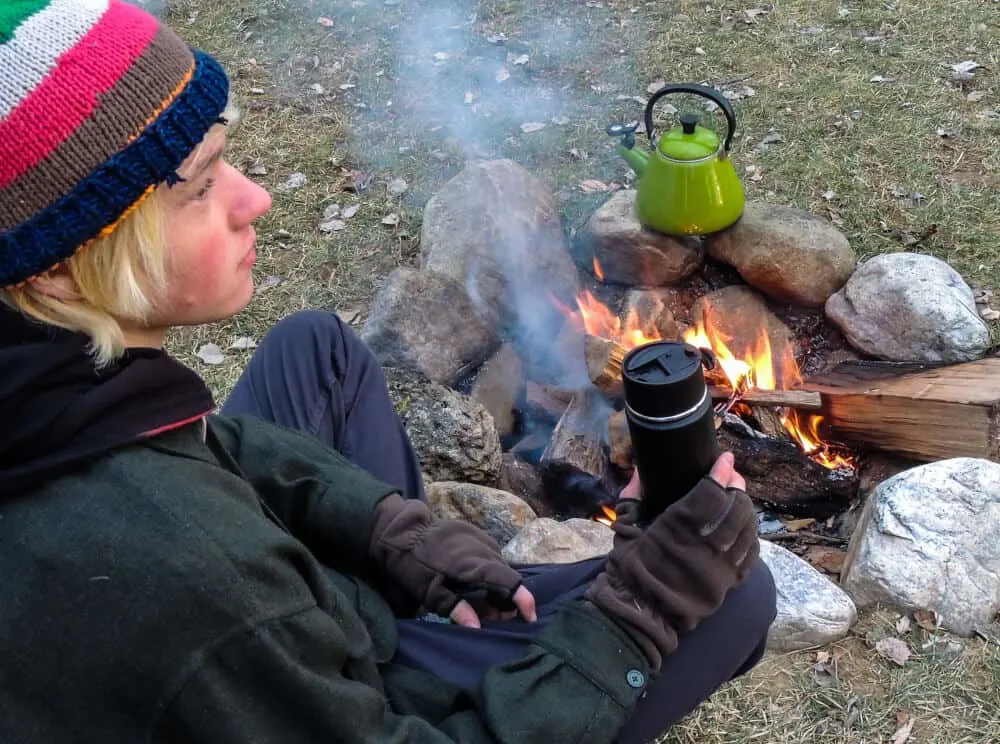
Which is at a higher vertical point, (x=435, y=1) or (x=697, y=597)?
(x=697, y=597)

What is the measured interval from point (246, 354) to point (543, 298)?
1341 mm

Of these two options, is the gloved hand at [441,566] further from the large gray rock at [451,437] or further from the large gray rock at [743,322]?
the large gray rock at [743,322]

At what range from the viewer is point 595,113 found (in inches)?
222

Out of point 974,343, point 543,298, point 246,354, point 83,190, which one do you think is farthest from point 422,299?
point 83,190

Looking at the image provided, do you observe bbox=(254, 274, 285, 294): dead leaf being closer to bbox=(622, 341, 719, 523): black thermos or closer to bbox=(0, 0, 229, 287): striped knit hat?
bbox=(622, 341, 719, 523): black thermos

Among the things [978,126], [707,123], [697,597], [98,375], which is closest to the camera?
[98,375]

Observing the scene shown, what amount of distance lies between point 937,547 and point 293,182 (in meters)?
3.96

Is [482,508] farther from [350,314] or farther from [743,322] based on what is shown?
[350,314]

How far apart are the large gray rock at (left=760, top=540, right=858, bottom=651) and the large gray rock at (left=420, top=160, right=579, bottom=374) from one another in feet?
5.26

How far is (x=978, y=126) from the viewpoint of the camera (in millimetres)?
4930

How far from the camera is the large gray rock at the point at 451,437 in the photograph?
3174 mm

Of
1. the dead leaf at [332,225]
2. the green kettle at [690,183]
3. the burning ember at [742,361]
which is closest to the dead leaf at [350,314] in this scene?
the dead leaf at [332,225]

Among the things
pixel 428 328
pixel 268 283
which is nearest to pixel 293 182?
pixel 268 283

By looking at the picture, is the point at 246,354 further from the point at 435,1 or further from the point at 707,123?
the point at 435,1
